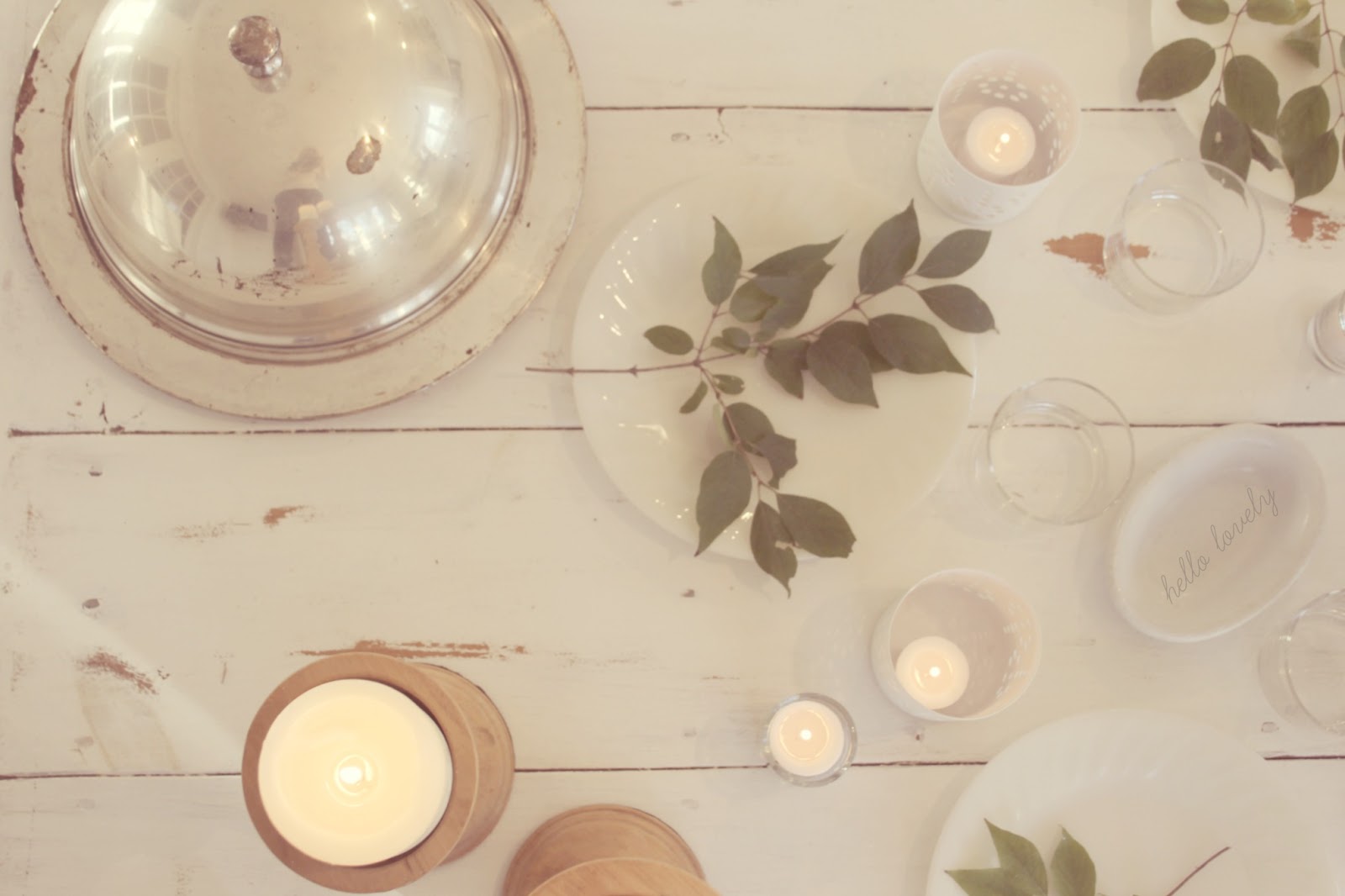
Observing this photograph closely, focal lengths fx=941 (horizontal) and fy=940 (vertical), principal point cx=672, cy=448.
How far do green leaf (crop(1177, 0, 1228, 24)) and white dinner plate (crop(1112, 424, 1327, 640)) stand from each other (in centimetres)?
25

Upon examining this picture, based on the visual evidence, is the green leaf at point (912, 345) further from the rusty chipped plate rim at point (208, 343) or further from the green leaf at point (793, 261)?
the rusty chipped plate rim at point (208, 343)

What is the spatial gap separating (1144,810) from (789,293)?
1.18 feet

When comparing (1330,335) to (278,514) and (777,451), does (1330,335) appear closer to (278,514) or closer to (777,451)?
(777,451)

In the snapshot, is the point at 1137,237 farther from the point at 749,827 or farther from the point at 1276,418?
the point at 749,827

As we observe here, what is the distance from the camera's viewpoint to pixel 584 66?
58cm

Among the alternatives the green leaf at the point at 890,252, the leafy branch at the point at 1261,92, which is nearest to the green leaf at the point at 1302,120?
the leafy branch at the point at 1261,92

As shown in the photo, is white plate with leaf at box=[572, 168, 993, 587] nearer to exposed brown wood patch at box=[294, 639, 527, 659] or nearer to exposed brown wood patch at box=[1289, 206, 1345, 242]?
exposed brown wood patch at box=[294, 639, 527, 659]

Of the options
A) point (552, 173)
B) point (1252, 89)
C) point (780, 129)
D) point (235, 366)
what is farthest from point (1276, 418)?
point (235, 366)

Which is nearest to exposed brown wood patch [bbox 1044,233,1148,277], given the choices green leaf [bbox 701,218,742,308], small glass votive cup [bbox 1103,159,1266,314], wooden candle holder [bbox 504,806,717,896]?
small glass votive cup [bbox 1103,159,1266,314]

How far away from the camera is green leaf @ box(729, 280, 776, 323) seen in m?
0.52

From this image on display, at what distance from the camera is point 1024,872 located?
508mm

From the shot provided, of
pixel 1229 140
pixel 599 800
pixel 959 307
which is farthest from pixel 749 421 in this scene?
pixel 1229 140

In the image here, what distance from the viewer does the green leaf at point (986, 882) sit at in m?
0.51

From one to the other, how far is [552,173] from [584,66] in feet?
0.28
